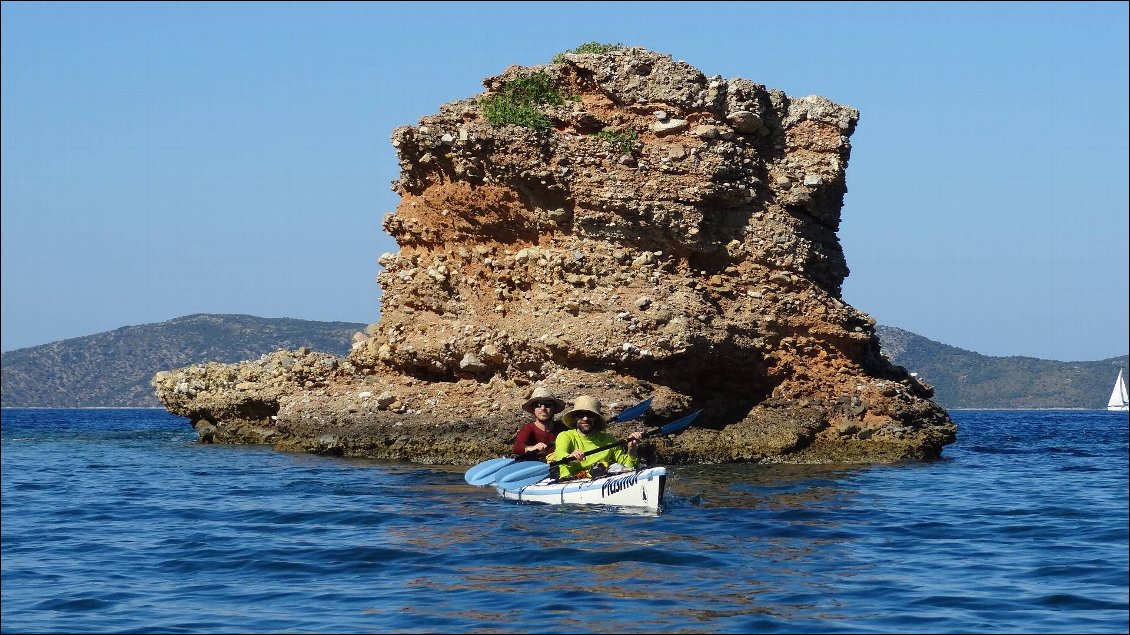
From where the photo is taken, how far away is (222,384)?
1227 inches

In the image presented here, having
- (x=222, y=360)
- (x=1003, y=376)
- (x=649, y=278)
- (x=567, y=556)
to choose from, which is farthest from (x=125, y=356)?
(x=567, y=556)

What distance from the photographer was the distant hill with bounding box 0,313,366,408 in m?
94.9

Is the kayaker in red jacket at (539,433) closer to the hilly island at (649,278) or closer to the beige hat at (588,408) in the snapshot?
the beige hat at (588,408)

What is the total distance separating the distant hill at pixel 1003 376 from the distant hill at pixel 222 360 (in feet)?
0.24

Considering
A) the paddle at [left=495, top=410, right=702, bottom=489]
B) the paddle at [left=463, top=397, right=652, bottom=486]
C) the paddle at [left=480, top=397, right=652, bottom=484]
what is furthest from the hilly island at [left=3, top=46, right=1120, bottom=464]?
the paddle at [left=495, top=410, right=702, bottom=489]

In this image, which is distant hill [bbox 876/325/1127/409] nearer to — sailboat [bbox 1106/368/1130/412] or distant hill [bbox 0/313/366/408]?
sailboat [bbox 1106/368/1130/412]

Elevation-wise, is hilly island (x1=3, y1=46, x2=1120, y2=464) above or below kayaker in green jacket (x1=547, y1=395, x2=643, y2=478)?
above

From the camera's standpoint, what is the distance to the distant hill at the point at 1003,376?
89000mm

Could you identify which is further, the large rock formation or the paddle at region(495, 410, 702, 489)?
the large rock formation

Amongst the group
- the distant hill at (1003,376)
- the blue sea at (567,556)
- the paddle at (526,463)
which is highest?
the distant hill at (1003,376)

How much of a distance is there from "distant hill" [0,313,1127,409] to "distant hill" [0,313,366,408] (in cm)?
8

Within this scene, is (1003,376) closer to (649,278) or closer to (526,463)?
(649,278)

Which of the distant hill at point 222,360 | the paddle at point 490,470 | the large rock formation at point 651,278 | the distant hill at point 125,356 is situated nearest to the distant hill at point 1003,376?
the distant hill at point 222,360

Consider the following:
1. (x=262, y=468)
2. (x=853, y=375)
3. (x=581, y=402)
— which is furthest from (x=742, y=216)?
(x=262, y=468)
